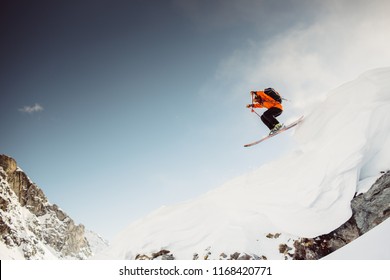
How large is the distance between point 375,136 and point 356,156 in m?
0.78

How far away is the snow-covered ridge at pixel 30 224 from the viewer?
372 feet

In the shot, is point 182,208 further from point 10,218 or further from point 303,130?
point 10,218

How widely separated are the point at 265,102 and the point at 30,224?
554ft

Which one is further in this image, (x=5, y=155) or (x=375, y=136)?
(x=5, y=155)

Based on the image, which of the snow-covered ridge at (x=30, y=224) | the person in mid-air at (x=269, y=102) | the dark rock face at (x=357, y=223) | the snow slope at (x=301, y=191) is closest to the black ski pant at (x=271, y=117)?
the person in mid-air at (x=269, y=102)

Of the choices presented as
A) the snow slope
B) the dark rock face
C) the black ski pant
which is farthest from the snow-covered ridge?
the dark rock face

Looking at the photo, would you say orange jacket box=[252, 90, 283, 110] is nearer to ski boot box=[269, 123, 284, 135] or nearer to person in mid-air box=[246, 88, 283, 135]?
person in mid-air box=[246, 88, 283, 135]

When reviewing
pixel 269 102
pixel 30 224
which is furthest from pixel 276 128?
pixel 30 224

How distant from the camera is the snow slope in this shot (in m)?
7.35

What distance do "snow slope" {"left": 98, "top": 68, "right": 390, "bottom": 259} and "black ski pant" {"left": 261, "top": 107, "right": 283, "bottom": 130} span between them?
979mm

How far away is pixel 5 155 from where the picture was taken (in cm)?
13150

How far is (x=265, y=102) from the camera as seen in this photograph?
377 inches

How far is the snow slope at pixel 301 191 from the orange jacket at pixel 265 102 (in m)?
1.38
